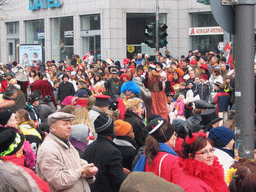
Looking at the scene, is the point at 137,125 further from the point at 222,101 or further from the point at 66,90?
the point at 66,90

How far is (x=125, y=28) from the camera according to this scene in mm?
31031

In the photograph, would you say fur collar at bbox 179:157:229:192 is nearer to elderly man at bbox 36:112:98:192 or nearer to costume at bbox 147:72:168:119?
elderly man at bbox 36:112:98:192

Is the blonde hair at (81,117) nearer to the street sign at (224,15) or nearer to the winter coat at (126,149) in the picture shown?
the winter coat at (126,149)

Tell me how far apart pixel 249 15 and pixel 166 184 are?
255 cm

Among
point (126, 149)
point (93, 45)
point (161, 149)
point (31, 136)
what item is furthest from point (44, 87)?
point (93, 45)

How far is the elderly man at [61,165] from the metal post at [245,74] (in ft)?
5.08

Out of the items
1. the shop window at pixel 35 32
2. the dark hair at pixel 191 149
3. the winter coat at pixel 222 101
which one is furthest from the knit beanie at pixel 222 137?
the shop window at pixel 35 32

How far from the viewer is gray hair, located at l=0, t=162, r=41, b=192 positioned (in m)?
2.42

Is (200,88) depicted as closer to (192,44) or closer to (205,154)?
(205,154)

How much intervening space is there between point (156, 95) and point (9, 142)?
8.87 meters

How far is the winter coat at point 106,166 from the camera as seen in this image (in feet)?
17.5

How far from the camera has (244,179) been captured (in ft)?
10.9

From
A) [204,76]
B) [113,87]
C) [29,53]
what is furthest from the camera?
[29,53]

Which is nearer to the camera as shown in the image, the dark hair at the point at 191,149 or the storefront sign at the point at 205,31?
the dark hair at the point at 191,149
